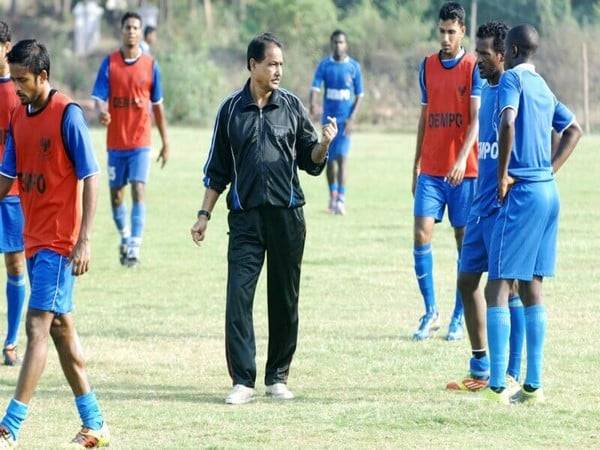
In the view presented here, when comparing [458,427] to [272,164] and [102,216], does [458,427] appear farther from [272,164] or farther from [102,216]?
[102,216]

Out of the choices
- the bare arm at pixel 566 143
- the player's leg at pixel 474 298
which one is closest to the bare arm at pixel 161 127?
the player's leg at pixel 474 298

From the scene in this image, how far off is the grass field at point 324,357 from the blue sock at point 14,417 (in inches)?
10.5

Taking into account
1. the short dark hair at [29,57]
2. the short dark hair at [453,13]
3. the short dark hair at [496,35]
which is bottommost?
the short dark hair at [29,57]

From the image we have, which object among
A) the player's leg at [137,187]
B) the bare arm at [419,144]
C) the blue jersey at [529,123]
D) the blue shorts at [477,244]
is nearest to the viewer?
the blue jersey at [529,123]

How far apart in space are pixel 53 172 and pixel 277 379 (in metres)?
2.40

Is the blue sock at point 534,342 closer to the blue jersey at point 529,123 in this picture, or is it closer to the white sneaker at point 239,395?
the blue jersey at point 529,123

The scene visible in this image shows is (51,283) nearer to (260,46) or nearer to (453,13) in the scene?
(260,46)

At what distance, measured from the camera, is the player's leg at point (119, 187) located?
16.0 meters

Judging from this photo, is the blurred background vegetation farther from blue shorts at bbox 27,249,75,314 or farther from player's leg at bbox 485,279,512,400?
blue shorts at bbox 27,249,75,314

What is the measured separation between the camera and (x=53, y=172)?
7629 millimetres

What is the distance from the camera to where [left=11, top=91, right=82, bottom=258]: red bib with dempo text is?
7602 millimetres

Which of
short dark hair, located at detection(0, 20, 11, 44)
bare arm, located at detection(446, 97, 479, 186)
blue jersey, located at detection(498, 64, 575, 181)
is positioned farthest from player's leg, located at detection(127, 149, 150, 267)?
blue jersey, located at detection(498, 64, 575, 181)

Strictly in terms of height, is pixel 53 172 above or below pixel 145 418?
above

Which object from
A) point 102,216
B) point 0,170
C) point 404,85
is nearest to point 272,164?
point 0,170
